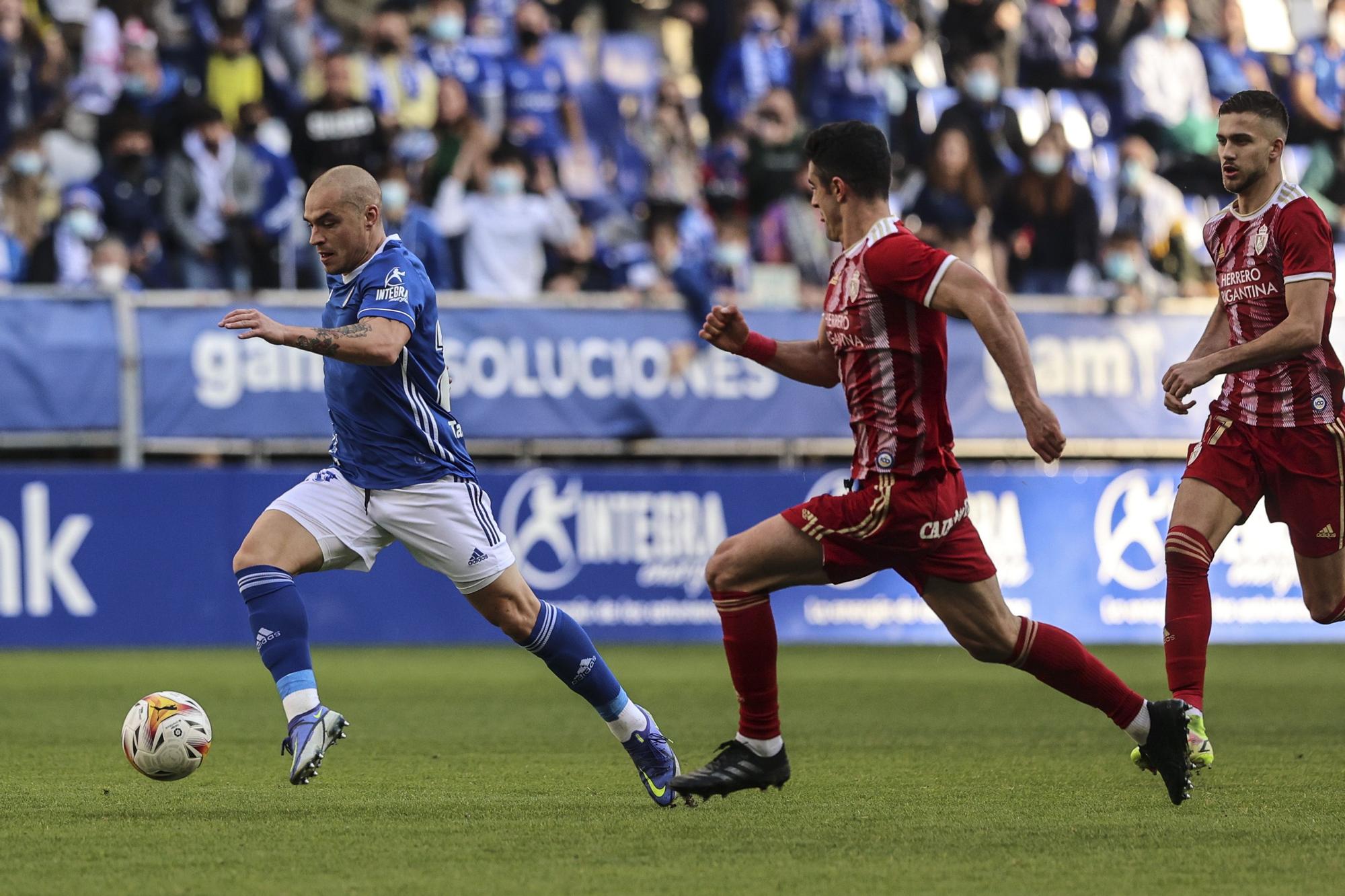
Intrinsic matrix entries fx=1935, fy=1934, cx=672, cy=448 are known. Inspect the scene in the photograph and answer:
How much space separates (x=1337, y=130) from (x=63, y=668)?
44.9ft

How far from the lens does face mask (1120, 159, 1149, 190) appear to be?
59.0 feet

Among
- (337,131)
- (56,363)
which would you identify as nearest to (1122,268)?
(337,131)

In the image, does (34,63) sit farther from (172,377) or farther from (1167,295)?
(1167,295)

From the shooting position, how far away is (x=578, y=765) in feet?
25.5

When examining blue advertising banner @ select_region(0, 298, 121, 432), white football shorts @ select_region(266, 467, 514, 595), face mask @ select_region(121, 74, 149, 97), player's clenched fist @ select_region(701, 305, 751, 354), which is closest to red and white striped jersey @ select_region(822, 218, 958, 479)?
player's clenched fist @ select_region(701, 305, 751, 354)

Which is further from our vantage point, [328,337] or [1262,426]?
[1262,426]

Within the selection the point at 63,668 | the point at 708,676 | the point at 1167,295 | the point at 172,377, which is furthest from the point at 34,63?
the point at 1167,295

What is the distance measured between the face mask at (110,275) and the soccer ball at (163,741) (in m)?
8.58

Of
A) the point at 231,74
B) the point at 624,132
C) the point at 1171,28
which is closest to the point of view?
the point at 231,74

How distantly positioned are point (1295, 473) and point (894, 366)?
6.37 feet

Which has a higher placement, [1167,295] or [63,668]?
[1167,295]

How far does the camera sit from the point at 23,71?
1652 cm

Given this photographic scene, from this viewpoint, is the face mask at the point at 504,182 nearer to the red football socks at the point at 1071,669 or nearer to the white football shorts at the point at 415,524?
the white football shorts at the point at 415,524

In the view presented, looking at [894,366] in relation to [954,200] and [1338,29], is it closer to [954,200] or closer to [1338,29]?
[954,200]
